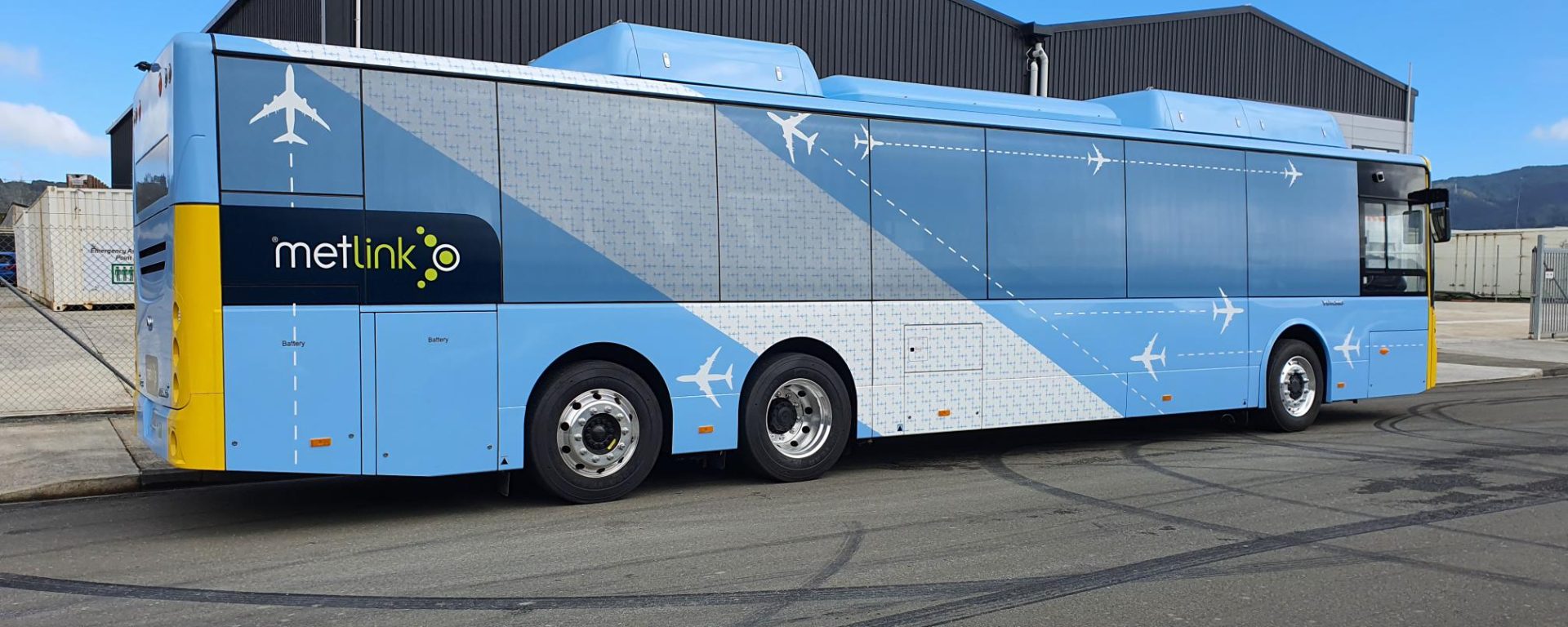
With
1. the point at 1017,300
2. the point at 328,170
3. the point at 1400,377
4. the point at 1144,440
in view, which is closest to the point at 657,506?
the point at 328,170

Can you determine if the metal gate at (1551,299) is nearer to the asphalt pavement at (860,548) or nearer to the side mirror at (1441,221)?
the side mirror at (1441,221)

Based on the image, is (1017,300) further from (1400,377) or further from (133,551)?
(133,551)

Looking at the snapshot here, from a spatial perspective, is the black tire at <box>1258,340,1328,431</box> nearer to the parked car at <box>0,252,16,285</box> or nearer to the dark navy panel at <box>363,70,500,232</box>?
Answer: the dark navy panel at <box>363,70,500,232</box>

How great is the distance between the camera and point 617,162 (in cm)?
777

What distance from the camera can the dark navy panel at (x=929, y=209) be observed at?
29.3 feet

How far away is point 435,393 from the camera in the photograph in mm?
7082

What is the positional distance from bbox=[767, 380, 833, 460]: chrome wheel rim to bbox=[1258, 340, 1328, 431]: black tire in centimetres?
527

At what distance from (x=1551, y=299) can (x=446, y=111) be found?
28138 mm

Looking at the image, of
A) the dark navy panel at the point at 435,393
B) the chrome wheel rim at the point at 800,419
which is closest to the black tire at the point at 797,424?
the chrome wheel rim at the point at 800,419

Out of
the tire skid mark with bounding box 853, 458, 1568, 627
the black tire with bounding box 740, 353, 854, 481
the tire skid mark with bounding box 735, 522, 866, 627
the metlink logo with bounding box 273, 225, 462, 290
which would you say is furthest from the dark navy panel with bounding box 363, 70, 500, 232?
the tire skid mark with bounding box 853, 458, 1568, 627

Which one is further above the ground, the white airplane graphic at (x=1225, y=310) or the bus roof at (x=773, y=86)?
the bus roof at (x=773, y=86)

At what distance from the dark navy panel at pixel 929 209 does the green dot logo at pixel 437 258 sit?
129 inches

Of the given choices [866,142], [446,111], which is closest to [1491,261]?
[866,142]

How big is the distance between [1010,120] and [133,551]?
716cm
